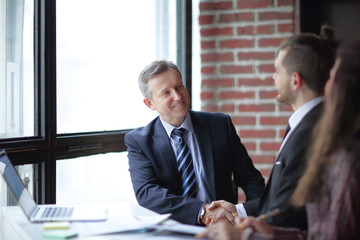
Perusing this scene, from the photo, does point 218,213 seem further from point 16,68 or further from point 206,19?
point 206,19

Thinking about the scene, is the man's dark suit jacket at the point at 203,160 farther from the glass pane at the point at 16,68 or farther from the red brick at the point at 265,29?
the red brick at the point at 265,29

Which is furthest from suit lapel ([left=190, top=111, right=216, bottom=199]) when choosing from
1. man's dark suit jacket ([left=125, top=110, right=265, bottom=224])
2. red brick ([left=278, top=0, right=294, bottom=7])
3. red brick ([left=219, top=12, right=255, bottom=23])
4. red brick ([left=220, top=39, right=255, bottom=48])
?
red brick ([left=278, top=0, right=294, bottom=7])

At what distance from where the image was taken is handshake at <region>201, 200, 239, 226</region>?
2328mm

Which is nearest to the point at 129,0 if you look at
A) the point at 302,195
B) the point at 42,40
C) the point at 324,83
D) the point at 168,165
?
the point at 42,40

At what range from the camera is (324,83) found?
198cm

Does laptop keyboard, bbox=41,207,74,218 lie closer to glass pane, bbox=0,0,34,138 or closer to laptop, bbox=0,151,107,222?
laptop, bbox=0,151,107,222

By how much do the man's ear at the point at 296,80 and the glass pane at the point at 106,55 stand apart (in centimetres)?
126

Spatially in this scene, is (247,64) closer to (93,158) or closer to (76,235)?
(93,158)

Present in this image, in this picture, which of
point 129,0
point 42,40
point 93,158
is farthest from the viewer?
point 129,0

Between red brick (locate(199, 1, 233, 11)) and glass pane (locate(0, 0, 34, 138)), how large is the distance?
1.38 metres

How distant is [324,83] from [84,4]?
1.46m

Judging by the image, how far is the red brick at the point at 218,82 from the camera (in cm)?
344

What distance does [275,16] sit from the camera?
3.31 metres

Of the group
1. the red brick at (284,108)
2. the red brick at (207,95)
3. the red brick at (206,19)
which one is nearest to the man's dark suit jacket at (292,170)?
the red brick at (284,108)
